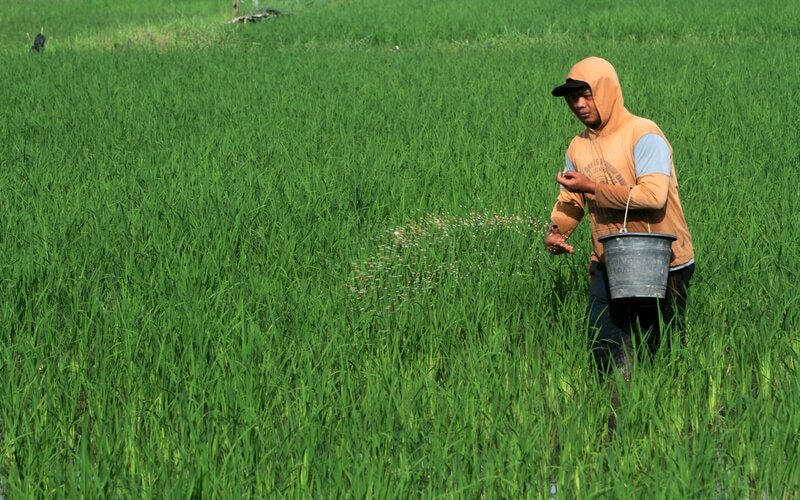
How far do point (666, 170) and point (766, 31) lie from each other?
12.4 metres

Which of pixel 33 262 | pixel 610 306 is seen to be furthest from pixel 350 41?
pixel 610 306

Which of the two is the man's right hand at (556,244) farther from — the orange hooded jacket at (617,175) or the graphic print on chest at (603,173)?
the graphic print on chest at (603,173)

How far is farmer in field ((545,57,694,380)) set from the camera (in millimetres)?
2762

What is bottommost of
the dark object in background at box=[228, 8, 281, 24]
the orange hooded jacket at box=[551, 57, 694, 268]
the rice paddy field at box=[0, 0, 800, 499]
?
the rice paddy field at box=[0, 0, 800, 499]

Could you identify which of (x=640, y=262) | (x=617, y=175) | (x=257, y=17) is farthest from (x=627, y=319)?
(x=257, y=17)

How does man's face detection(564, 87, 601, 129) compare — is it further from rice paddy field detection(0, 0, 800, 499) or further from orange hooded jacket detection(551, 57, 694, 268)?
rice paddy field detection(0, 0, 800, 499)

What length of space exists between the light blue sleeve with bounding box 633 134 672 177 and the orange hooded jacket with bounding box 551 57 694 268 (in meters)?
0.02

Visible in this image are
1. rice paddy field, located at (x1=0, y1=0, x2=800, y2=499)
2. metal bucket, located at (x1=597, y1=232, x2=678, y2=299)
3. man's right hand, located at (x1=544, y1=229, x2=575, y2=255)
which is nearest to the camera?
rice paddy field, located at (x1=0, y1=0, x2=800, y2=499)

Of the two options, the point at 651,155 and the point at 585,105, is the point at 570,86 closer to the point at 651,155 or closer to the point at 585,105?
the point at 585,105

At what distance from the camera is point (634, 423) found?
2484 mm

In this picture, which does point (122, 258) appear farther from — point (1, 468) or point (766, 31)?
point (766, 31)

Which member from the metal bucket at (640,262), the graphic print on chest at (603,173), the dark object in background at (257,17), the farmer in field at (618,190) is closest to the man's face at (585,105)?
the farmer in field at (618,190)

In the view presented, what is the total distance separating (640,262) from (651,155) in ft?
1.12

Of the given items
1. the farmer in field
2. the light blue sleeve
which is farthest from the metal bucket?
the light blue sleeve
